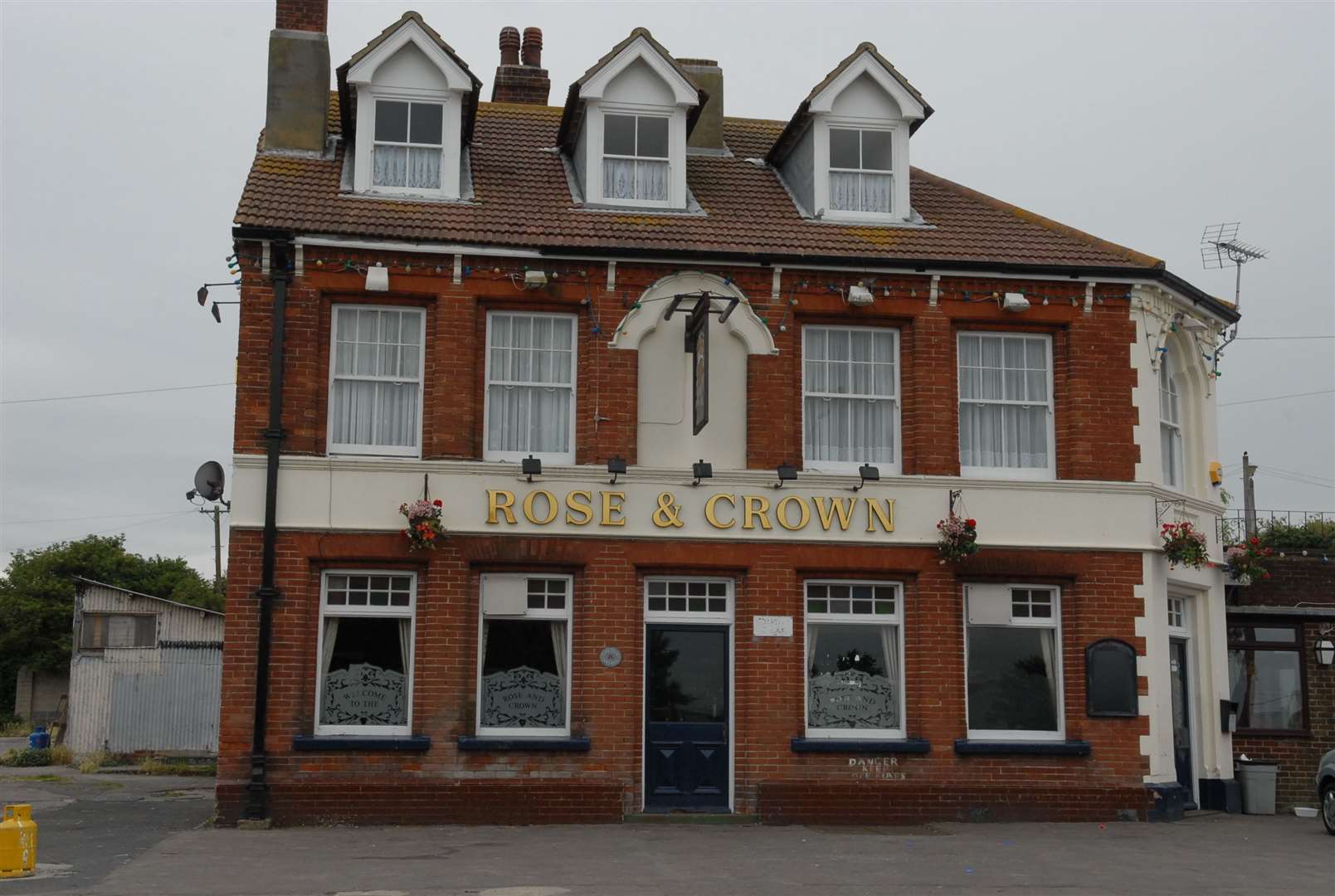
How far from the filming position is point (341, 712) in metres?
16.7

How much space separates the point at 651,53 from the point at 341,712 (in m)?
9.54

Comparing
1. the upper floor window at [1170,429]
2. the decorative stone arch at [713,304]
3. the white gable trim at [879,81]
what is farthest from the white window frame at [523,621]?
the upper floor window at [1170,429]

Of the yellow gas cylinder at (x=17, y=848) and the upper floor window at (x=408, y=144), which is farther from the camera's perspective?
the upper floor window at (x=408, y=144)

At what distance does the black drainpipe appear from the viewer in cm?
1602

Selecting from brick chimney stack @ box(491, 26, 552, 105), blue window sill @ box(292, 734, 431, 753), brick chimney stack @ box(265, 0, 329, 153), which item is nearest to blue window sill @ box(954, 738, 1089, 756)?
blue window sill @ box(292, 734, 431, 753)

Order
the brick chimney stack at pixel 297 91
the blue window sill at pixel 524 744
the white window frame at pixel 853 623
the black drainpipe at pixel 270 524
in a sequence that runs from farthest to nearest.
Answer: the brick chimney stack at pixel 297 91 < the white window frame at pixel 853 623 < the blue window sill at pixel 524 744 < the black drainpipe at pixel 270 524

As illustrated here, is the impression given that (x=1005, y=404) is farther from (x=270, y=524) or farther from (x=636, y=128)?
(x=270, y=524)

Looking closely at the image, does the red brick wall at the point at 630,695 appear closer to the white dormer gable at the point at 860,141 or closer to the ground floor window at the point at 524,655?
the ground floor window at the point at 524,655

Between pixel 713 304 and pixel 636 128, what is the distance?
9.82 feet

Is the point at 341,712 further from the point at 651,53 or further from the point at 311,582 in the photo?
the point at 651,53

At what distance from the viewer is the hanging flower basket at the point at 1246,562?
771 inches

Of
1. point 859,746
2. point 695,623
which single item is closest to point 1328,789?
point 859,746

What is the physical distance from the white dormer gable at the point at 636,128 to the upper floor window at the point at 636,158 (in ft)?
0.04

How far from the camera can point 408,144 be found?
18.4 meters
